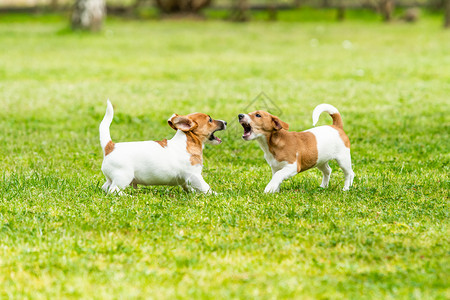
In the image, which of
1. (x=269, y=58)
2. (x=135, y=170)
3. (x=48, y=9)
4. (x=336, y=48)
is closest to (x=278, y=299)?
(x=135, y=170)

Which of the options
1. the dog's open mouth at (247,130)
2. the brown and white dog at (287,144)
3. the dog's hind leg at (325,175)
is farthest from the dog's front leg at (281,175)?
the dog's hind leg at (325,175)

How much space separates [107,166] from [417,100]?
847cm

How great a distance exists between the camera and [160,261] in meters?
4.59

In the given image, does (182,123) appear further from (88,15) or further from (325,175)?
(88,15)

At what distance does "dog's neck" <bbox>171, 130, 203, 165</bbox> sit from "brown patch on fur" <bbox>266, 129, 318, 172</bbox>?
2.37 feet

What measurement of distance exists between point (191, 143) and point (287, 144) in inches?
37.5

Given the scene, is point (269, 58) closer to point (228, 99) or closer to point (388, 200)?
point (228, 99)

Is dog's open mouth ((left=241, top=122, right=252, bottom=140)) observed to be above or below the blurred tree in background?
above

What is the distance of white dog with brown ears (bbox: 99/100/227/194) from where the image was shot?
6.00m

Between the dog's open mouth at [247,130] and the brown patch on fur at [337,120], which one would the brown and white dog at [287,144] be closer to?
the dog's open mouth at [247,130]

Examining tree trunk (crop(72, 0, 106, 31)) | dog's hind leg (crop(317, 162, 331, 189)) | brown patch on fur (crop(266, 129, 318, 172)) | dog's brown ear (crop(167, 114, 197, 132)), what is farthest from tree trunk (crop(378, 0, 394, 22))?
dog's brown ear (crop(167, 114, 197, 132))

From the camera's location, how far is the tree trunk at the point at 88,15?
2634cm

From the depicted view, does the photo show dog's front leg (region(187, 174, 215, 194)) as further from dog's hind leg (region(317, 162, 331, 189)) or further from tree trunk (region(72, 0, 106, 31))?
tree trunk (region(72, 0, 106, 31))

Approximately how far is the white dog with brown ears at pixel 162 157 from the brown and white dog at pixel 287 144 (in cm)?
36
